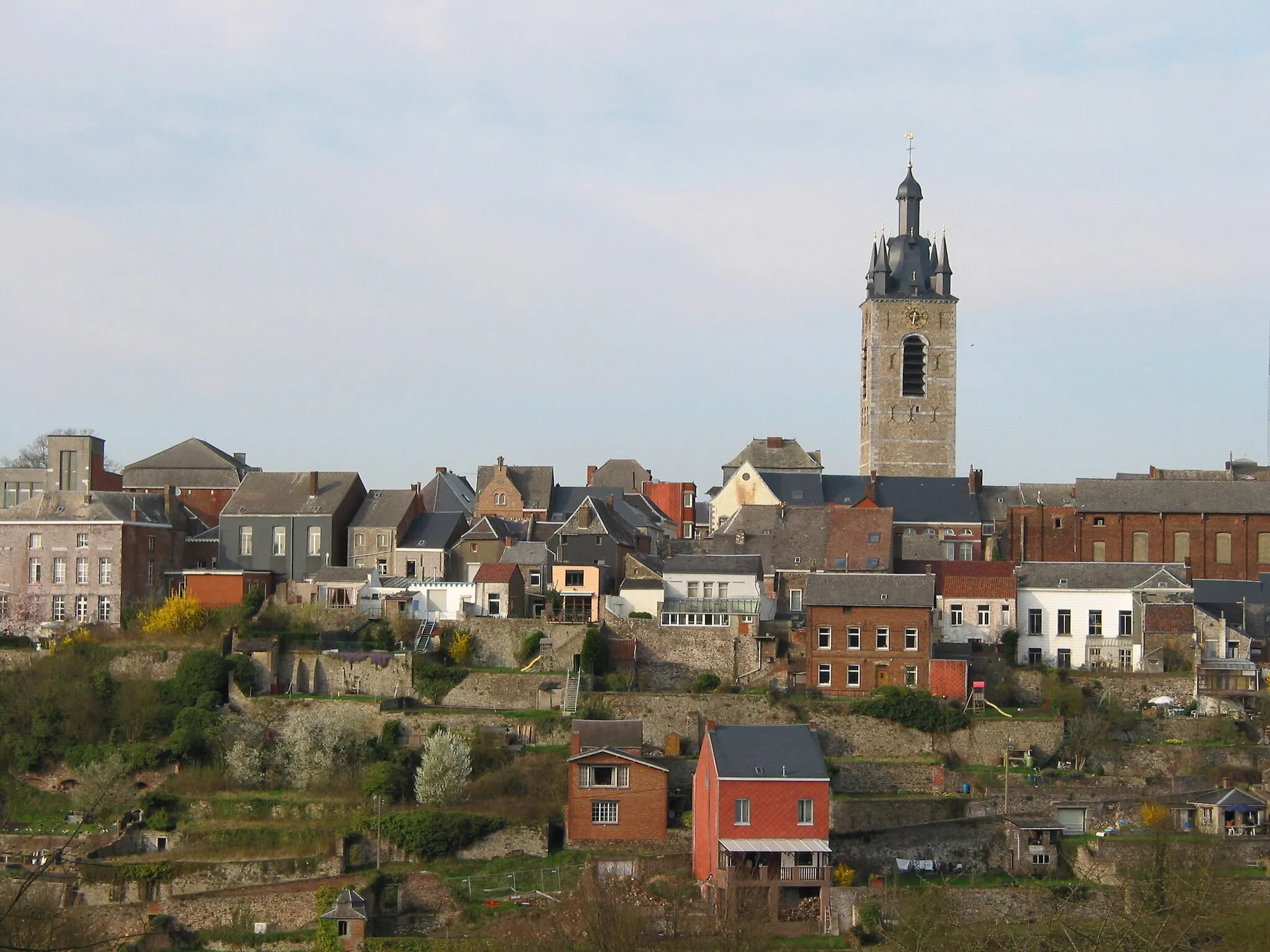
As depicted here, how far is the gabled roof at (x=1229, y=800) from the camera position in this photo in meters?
45.7

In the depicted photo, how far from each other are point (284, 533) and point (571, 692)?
15.9m

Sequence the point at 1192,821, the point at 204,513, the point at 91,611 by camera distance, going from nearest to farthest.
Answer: the point at 1192,821 < the point at 91,611 < the point at 204,513

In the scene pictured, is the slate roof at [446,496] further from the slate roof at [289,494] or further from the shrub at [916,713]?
the shrub at [916,713]

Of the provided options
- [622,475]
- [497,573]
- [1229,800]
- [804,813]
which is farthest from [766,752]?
[622,475]

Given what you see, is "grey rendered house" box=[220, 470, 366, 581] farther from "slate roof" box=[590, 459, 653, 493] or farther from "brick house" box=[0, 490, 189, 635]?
"slate roof" box=[590, 459, 653, 493]

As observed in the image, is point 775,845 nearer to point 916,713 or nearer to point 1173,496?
point 916,713

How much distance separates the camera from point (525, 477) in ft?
230

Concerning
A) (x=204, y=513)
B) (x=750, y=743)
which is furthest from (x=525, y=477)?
(x=750, y=743)

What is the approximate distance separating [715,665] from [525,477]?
777 inches

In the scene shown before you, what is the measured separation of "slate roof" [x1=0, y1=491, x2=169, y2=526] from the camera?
58.2 metres

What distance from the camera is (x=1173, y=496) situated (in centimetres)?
6556

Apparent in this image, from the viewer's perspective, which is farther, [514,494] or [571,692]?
[514,494]

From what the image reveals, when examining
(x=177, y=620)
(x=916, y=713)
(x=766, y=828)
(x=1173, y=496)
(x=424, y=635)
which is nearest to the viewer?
(x=766, y=828)

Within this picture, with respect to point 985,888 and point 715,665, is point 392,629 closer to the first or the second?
point 715,665
